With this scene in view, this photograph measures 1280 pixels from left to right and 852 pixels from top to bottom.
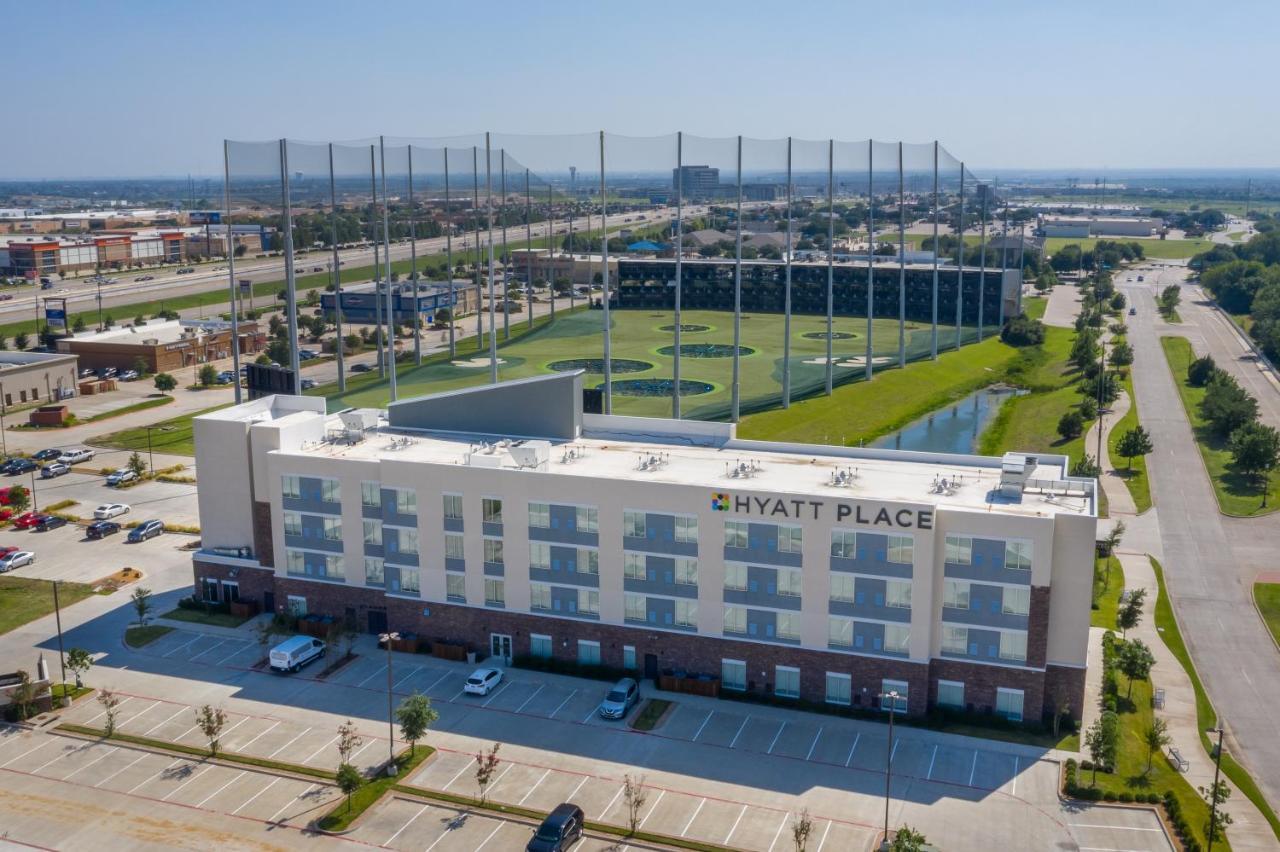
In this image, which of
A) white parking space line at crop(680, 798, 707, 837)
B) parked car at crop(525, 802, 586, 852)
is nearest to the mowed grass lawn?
white parking space line at crop(680, 798, 707, 837)

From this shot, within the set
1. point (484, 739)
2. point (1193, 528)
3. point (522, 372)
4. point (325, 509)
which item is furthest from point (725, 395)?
point (484, 739)

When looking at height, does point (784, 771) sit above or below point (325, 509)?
below

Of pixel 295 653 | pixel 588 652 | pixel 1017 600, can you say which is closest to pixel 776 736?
pixel 588 652

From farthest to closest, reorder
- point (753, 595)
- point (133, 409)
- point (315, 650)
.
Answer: point (133, 409), point (315, 650), point (753, 595)

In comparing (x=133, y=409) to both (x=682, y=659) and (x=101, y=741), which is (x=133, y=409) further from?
(x=682, y=659)

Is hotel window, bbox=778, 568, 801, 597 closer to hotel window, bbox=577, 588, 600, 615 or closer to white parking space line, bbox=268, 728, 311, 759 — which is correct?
hotel window, bbox=577, 588, 600, 615

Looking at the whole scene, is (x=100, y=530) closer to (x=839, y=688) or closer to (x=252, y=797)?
(x=252, y=797)
